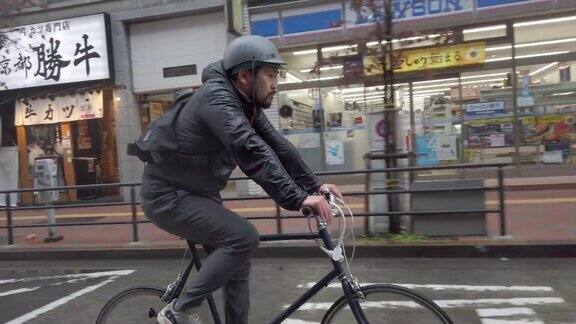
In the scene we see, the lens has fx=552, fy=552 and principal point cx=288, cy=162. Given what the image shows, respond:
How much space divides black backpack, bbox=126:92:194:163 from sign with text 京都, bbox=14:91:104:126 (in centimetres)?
1266

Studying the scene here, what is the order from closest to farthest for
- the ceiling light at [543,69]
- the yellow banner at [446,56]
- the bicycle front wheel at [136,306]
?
the bicycle front wheel at [136,306], the ceiling light at [543,69], the yellow banner at [446,56]

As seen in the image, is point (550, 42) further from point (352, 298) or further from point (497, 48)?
point (352, 298)

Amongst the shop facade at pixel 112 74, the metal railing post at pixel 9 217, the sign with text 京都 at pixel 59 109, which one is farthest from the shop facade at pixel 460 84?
the metal railing post at pixel 9 217

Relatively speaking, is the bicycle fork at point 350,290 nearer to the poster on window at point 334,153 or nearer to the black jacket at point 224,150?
the black jacket at point 224,150

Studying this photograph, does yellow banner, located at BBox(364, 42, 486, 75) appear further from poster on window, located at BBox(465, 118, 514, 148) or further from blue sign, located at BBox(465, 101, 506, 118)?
poster on window, located at BBox(465, 118, 514, 148)

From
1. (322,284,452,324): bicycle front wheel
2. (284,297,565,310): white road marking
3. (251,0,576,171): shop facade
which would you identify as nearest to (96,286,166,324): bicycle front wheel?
(322,284,452,324): bicycle front wheel

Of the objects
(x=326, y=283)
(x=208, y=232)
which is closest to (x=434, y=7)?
(x=326, y=283)

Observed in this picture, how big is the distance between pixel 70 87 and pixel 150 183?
13.0m

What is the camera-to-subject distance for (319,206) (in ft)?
8.64

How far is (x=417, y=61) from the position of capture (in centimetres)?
1278

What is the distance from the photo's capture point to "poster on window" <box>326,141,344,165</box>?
44.8 feet

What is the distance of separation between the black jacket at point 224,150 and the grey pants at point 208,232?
0.29 feet

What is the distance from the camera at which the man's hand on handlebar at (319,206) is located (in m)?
2.63

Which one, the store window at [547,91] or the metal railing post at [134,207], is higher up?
the store window at [547,91]
